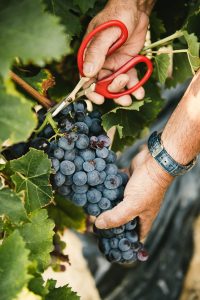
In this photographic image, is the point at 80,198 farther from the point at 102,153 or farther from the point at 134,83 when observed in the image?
the point at 134,83

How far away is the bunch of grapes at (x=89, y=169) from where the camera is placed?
113 cm

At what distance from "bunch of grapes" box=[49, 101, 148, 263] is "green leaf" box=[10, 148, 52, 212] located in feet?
0.15

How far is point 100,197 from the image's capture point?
1215mm

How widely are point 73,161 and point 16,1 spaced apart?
501 millimetres

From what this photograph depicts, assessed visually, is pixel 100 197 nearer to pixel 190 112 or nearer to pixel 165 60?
pixel 190 112

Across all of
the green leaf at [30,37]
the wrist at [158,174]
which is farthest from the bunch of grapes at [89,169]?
the green leaf at [30,37]

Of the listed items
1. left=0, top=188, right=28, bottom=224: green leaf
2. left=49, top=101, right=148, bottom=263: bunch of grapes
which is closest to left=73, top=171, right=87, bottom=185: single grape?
left=49, top=101, right=148, bottom=263: bunch of grapes

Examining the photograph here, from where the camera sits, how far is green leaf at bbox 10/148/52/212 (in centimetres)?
107

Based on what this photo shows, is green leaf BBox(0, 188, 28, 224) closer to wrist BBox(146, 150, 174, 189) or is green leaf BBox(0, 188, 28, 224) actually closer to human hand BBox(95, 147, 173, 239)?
human hand BBox(95, 147, 173, 239)

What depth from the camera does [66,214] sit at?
1.63m

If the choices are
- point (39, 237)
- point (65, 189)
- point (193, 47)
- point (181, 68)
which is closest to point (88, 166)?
point (65, 189)

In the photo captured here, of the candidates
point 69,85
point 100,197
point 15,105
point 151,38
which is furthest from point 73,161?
point 151,38

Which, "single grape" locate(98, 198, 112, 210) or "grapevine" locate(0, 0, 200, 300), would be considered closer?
"grapevine" locate(0, 0, 200, 300)

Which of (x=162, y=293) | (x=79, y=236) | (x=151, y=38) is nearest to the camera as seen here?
(x=151, y=38)
